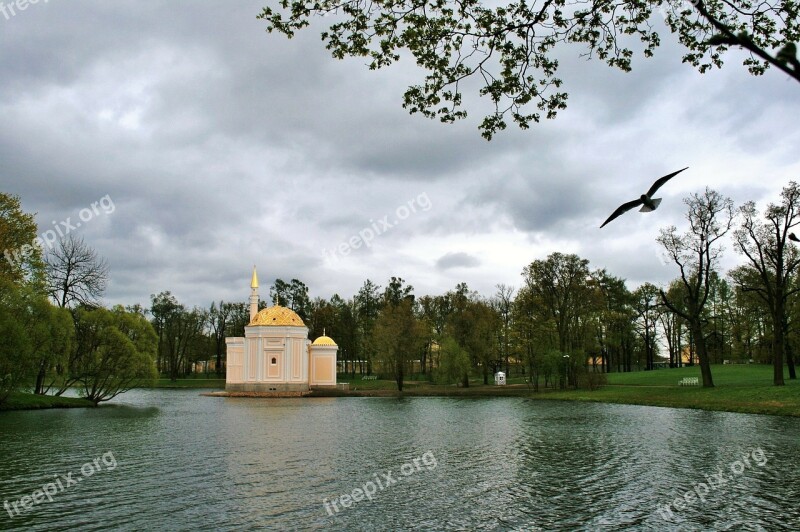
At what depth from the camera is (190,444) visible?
22766 millimetres

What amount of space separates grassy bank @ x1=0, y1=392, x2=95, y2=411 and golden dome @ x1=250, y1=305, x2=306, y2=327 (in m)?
30.3

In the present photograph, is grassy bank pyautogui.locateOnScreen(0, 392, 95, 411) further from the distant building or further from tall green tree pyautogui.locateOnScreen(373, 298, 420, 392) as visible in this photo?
tall green tree pyautogui.locateOnScreen(373, 298, 420, 392)

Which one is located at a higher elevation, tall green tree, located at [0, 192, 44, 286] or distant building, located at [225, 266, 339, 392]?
tall green tree, located at [0, 192, 44, 286]

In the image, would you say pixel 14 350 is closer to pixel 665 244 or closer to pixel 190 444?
pixel 190 444

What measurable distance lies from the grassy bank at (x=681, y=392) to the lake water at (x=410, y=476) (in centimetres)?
380

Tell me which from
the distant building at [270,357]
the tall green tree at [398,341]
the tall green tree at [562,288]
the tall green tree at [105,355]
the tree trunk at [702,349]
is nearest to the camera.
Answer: the tree trunk at [702,349]

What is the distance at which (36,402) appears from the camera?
131 feet

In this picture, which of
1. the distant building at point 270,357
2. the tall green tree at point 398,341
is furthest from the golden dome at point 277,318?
the tall green tree at point 398,341

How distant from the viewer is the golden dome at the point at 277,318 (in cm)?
7528

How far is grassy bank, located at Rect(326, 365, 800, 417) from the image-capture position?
31969 mm

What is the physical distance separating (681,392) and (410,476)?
30715 mm

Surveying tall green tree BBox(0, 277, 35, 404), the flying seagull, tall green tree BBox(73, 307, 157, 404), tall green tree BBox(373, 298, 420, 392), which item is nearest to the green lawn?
tall green tree BBox(373, 298, 420, 392)

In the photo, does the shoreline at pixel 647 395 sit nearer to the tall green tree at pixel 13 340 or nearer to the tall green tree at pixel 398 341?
the tall green tree at pixel 398 341

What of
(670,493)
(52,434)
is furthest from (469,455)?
(52,434)
